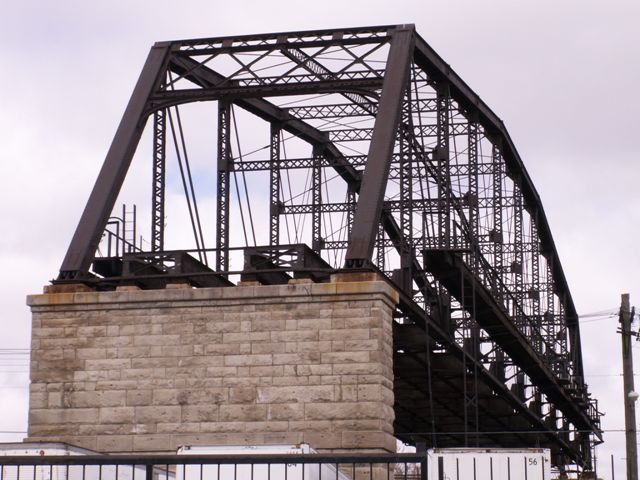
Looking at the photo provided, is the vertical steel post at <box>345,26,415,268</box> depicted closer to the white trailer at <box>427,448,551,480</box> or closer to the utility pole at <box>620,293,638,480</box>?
the white trailer at <box>427,448,551,480</box>

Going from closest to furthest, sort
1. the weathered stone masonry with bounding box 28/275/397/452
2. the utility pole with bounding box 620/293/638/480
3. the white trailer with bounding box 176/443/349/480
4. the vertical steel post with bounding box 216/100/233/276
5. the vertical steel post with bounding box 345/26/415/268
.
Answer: the white trailer with bounding box 176/443/349/480 < the weathered stone masonry with bounding box 28/275/397/452 < the vertical steel post with bounding box 345/26/415/268 < the utility pole with bounding box 620/293/638/480 < the vertical steel post with bounding box 216/100/233/276

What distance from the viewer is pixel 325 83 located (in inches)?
1553

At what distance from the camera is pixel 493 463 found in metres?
28.3

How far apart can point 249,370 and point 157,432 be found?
8.82 ft

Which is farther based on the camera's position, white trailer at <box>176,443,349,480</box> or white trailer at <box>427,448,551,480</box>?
white trailer at <box>427,448,551,480</box>

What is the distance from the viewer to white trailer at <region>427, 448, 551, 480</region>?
90.0 ft

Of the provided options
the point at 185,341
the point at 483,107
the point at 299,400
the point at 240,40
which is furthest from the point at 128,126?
the point at 483,107

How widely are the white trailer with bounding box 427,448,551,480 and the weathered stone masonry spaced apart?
5.28 m

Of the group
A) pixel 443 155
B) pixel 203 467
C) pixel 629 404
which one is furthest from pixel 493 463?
pixel 443 155

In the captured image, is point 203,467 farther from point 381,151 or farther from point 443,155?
point 443,155

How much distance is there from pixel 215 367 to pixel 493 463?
918 centimetres

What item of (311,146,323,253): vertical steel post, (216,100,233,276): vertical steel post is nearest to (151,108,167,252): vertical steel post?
(216,100,233,276): vertical steel post

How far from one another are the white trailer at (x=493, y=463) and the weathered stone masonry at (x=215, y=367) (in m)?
5.28

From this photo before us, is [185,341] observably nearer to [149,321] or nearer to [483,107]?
[149,321]
